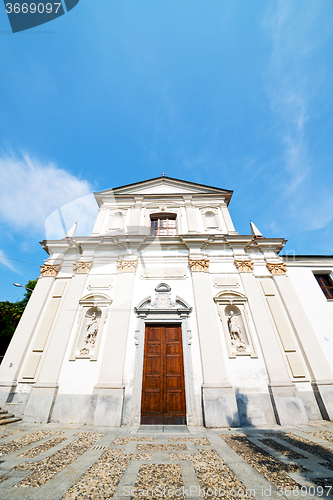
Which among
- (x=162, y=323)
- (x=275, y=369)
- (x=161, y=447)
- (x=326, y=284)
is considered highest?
(x=326, y=284)

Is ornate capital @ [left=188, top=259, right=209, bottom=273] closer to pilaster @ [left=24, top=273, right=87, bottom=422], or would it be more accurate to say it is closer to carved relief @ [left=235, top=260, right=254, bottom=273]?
carved relief @ [left=235, top=260, right=254, bottom=273]

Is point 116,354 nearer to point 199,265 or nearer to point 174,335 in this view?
point 174,335

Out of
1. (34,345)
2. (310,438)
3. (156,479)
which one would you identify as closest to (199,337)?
(310,438)

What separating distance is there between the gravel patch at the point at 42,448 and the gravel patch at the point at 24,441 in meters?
0.35

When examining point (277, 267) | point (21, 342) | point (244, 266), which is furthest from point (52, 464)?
point (277, 267)

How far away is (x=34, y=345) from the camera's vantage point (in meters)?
7.79

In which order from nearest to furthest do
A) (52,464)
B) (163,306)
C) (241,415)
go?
(52,464) → (241,415) → (163,306)

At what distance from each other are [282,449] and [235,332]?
3772mm

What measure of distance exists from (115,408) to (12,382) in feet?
12.6

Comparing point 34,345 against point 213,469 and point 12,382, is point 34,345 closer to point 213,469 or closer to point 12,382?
point 12,382

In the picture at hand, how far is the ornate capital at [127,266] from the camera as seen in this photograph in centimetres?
A: 926

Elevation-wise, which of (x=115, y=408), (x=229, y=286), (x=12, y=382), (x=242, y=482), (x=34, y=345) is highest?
(x=229, y=286)

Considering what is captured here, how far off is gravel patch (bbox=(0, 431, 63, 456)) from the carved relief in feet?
27.7

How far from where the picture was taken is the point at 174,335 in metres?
7.91
